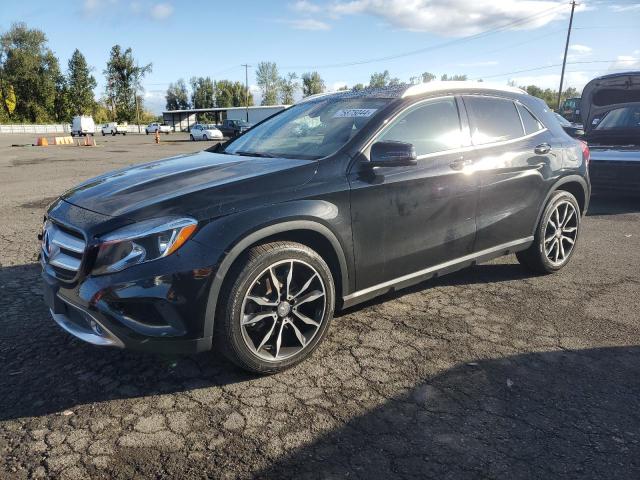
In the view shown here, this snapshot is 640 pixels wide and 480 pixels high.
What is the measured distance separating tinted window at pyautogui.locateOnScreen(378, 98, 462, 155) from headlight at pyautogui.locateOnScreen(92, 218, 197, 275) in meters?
1.64

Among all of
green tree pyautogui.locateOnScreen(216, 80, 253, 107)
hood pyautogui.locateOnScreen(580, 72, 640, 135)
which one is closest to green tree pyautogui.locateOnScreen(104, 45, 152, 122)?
green tree pyautogui.locateOnScreen(216, 80, 253, 107)

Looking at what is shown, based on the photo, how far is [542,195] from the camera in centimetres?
464

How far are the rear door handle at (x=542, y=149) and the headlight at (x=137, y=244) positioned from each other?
11.0 feet

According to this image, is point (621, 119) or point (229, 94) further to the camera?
point (229, 94)

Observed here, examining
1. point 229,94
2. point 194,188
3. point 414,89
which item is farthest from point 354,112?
point 229,94

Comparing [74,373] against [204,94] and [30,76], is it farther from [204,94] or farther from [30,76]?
[204,94]

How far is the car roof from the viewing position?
3879 mm

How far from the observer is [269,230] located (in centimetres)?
292

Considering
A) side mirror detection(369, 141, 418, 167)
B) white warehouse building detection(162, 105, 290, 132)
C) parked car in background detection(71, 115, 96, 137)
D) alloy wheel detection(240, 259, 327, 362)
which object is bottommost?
→ alloy wheel detection(240, 259, 327, 362)

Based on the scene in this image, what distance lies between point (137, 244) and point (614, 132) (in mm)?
9281

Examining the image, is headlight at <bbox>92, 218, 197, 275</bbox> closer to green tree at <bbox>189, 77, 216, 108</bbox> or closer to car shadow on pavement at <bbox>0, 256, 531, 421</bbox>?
car shadow on pavement at <bbox>0, 256, 531, 421</bbox>

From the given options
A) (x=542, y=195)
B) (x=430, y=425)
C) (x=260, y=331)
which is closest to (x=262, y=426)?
(x=260, y=331)

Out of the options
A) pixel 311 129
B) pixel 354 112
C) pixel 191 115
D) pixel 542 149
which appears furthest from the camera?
pixel 191 115

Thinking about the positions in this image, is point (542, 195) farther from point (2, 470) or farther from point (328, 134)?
point (2, 470)
